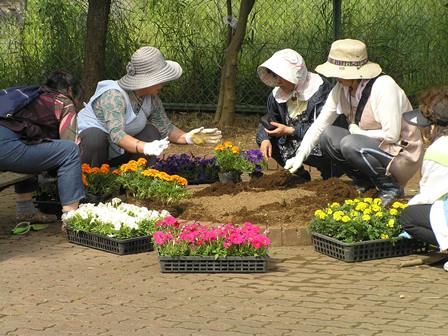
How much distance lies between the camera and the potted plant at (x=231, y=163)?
9633 mm

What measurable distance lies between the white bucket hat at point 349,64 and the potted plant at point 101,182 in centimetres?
194

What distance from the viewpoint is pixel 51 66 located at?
14.8 meters

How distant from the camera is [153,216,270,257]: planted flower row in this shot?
23.2 ft

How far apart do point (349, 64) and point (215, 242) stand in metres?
2.15

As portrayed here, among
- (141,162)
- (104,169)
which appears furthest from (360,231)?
(104,169)

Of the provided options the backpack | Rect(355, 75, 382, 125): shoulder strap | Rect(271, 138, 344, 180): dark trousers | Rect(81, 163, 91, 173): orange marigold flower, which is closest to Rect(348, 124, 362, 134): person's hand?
Rect(355, 75, 382, 125): shoulder strap

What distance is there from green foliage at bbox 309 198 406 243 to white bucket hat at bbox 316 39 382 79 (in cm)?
119

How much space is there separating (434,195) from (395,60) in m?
6.48

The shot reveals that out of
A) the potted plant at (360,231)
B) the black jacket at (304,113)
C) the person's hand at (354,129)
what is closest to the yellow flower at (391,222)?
the potted plant at (360,231)

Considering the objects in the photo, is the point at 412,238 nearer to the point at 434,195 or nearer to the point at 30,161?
the point at 434,195

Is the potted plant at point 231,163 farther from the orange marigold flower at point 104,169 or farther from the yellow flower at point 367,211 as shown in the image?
the yellow flower at point 367,211

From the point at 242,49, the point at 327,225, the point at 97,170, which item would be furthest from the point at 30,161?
the point at 242,49

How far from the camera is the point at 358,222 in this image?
739 cm

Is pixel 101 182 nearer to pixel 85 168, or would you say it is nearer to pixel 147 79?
pixel 85 168
